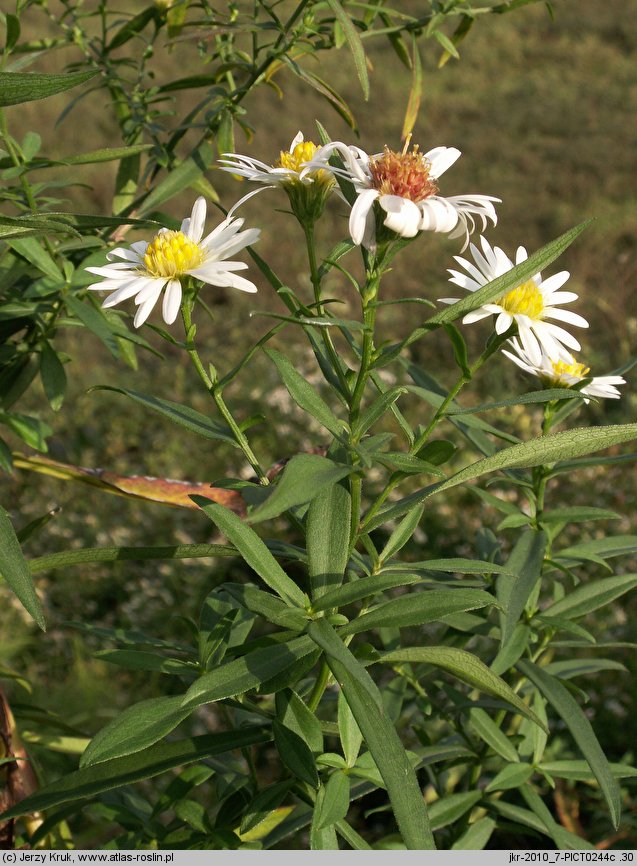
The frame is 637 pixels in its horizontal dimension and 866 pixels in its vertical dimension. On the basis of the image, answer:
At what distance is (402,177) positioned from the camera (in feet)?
1.77

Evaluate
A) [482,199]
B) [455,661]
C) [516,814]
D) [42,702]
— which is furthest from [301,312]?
[42,702]

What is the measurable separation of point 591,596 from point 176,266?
0.47 metres

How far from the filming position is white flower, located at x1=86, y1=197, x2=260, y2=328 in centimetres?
58

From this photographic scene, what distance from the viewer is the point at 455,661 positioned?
1.80 feet

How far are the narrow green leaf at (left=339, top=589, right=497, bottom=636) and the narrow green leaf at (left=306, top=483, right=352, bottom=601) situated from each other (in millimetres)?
30

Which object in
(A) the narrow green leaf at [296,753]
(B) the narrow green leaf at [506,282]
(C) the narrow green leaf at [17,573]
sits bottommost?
(A) the narrow green leaf at [296,753]

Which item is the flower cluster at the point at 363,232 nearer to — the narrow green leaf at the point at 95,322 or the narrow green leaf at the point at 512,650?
the narrow green leaf at the point at 95,322

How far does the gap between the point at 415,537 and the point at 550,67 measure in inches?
191

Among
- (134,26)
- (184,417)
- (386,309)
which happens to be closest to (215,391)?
(184,417)

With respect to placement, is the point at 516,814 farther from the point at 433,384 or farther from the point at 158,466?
the point at 158,466

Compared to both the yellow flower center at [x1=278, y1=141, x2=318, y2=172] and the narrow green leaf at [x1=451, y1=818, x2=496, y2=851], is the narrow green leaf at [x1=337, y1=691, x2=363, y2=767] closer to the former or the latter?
the narrow green leaf at [x1=451, y1=818, x2=496, y2=851]

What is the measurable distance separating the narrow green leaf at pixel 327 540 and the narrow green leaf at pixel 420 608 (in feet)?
0.10

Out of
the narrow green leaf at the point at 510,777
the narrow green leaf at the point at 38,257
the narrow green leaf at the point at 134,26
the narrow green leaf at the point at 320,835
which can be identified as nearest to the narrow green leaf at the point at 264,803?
the narrow green leaf at the point at 320,835

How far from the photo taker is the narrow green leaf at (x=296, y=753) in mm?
587
